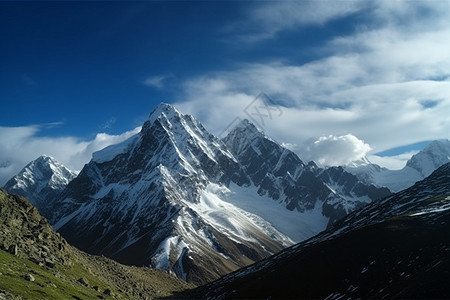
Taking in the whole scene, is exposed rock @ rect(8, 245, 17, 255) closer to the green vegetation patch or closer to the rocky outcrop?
the rocky outcrop

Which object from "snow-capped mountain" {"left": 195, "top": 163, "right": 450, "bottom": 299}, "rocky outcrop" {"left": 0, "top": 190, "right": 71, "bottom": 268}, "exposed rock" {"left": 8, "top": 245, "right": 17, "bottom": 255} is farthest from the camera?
"rocky outcrop" {"left": 0, "top": 190, "right": 71, "bottom": 268}

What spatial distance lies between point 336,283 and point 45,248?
252 ft

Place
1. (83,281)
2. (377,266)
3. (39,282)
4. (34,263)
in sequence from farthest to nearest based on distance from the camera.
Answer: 1. (377,266)
2. (83,281)
3. (34,263)
4. (39,282)

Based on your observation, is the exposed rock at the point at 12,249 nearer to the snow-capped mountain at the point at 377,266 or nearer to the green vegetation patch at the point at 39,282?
the green vegetation patch at the point at 39,282

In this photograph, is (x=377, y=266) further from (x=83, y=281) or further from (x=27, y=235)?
(x=27, y=235)

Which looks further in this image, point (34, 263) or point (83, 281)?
point (83, 281)

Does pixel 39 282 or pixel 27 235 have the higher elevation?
pixel 27 235

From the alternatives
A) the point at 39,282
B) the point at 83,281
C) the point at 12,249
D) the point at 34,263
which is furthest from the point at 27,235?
the point at 39,282

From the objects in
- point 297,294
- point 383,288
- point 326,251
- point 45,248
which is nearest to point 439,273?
point 383,288

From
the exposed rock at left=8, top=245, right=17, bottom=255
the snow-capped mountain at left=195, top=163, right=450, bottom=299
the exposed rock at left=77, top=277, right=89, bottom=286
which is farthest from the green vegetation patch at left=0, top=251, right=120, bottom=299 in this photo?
the snow-capped mountain at left=195, top=163, right=450, bottom=299

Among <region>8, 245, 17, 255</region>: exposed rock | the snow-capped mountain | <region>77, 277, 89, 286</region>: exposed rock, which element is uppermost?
<region>8, 245, 17, 255</region>: exposed rock

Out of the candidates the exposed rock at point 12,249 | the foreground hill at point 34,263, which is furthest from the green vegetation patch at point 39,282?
the exposed rock at point 12,249

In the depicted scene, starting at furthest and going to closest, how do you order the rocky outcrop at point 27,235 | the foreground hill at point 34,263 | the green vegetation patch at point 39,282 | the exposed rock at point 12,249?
the rocky outcrop at point 27,235 < the exposed rock at point 12,249 < the foreground hill at point 34,263 < the green vegetation patch at point 39,282

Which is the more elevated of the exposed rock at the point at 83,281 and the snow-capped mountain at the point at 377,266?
the exposed rock at the point at 83,281
